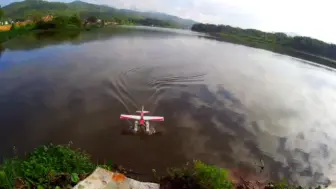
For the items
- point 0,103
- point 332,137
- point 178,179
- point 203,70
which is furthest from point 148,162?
point 203,70

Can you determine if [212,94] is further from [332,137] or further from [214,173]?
[214,173]

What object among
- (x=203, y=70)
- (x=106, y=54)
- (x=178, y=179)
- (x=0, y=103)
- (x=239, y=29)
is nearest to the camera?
(x=178, y=179)

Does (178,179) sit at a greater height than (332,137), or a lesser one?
greater

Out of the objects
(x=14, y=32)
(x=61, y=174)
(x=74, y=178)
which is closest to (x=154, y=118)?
(x=61, y=174)

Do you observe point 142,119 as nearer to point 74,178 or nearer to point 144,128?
point 144,128

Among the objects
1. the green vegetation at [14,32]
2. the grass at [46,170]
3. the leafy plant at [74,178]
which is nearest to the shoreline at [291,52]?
the green vegetation at [14,32]

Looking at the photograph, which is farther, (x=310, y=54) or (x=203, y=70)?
(x=310, y=54)

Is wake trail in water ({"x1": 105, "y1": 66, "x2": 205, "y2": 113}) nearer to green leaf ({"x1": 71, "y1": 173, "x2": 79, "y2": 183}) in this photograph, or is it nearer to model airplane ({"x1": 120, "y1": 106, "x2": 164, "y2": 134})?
model airplane ({"x1": 120, "y1": 106, "x2": 164, "y2": 134})
